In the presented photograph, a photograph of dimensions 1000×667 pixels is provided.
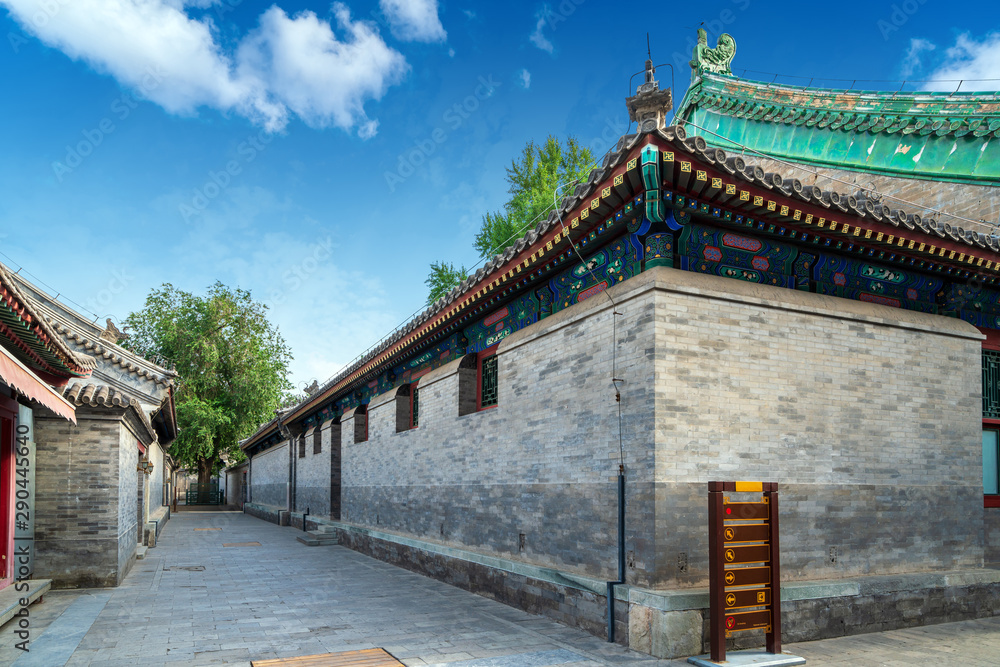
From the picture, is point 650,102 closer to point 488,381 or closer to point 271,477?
point 488,381

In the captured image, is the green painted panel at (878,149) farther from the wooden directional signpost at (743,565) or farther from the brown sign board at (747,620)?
the brown sign board at (747,620)

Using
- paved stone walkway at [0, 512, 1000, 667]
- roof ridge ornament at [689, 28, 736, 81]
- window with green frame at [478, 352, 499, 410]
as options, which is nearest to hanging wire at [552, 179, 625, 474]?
paved stone walkway at [0, 512, 1000, 667]

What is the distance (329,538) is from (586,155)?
14.5 metres

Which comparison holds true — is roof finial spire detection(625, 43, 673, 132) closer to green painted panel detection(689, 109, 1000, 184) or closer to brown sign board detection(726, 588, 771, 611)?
green painted panel detection(689, 109, 1000, 184)

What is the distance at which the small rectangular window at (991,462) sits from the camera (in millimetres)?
8406

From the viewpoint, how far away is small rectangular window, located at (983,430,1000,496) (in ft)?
27.6

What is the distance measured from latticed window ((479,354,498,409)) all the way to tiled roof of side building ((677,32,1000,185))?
14.8 ft

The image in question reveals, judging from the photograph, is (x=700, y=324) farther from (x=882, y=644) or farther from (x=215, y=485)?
(x=215, y=485)

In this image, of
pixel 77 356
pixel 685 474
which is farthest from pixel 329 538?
pixel 685 474

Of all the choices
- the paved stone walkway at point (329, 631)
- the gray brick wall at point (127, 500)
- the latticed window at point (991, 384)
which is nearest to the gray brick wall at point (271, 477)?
the gray brick wall at point (127, 500)

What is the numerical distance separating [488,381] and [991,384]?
6.61 m

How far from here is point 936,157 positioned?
34.4ft

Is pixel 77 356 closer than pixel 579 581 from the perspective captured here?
No

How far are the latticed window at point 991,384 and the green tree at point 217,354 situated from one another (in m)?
30.0
